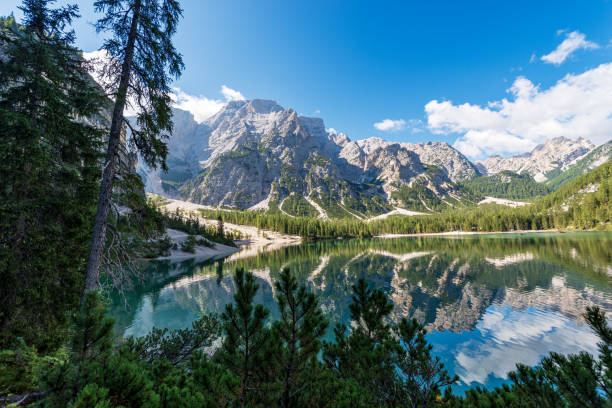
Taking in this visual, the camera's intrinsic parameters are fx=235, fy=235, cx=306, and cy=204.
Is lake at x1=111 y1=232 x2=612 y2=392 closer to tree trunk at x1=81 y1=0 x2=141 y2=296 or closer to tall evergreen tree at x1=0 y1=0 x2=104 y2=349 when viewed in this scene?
tall evergreen tree at x1=0 y1=0 x2=104 y2=349

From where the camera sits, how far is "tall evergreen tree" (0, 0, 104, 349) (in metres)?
8.30

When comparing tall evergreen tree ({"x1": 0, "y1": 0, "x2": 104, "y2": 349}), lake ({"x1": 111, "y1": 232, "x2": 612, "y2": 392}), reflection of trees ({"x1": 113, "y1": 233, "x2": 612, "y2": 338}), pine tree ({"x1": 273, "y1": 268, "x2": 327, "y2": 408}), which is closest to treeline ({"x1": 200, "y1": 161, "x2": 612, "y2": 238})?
reflection of trees ({"x1": 113, "y1": 233, "x2": 612, "y2": 338})

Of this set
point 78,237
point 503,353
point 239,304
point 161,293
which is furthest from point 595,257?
point 161,293

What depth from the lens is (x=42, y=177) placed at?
9.63 meters

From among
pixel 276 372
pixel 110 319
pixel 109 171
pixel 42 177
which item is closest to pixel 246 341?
pixel 276 372

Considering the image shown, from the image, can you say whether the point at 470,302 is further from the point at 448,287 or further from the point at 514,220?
the point at 514,220

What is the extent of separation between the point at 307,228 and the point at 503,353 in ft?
433

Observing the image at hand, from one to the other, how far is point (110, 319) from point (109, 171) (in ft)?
21.3

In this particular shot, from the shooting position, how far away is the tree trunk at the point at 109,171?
7.29m

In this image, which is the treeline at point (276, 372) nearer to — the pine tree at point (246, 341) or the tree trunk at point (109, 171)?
the pine tree at point (246, 341)

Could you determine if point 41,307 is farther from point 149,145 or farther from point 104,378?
point 104,378

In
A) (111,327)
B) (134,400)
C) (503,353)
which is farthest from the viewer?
(503,353)

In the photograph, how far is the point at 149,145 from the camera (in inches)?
343

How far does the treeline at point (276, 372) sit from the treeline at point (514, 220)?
464 ft
